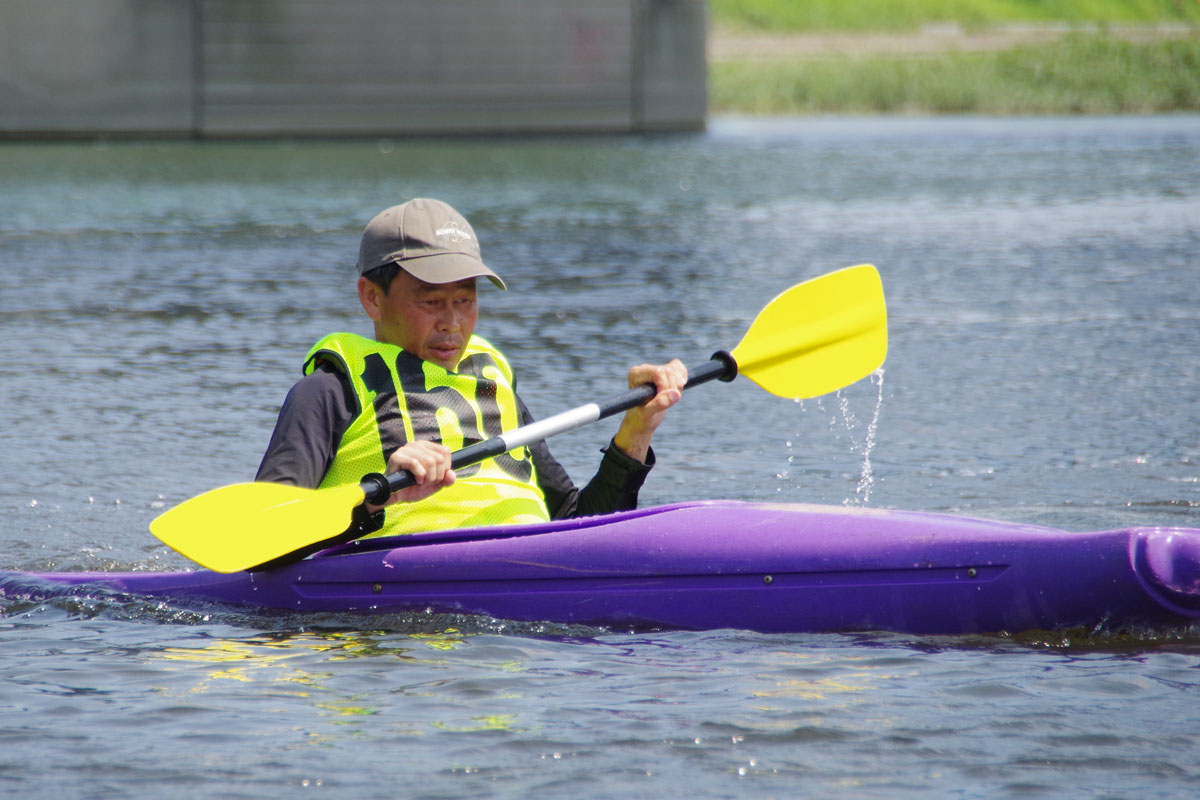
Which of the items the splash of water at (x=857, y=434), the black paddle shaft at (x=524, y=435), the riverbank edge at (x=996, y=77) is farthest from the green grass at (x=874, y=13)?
the black paddle shaft at (x=524, y=435)

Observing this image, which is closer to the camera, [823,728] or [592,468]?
[823,728]

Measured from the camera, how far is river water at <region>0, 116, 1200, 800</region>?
2912 millimetres

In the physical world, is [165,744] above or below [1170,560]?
below

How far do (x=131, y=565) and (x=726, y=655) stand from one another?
191 cm

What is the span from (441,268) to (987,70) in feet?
116

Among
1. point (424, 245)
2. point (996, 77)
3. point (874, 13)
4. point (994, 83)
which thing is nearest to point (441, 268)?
point (424, 245)

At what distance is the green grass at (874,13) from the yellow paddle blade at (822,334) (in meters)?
51.2

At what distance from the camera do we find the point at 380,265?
3637mm

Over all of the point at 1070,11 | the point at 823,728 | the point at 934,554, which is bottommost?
the point at 823,728

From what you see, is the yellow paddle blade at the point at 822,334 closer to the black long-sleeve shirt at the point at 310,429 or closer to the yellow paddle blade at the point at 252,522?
the black long-sleeve shirt at the point at 310,429

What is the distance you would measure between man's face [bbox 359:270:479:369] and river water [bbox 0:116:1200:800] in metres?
0.63

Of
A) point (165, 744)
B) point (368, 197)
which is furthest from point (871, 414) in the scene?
point (368, 197)

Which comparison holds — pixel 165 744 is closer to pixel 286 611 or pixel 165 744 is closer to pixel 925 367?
pixel 286 611

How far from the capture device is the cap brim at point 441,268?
356 cm
